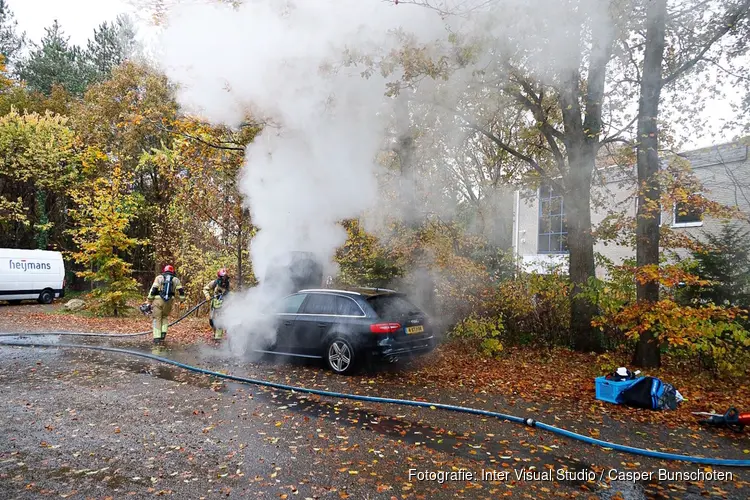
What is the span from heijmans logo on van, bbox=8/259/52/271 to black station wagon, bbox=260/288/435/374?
16.7 metres

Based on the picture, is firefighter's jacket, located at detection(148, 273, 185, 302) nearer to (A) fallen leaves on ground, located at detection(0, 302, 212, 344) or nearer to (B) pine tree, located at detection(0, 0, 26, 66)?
(A) fallen leaves on ground, located at detection(0, 302, 212, 344)

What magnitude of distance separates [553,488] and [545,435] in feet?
4.34

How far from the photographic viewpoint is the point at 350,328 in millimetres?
7688

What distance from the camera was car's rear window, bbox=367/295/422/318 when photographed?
25.2 ft

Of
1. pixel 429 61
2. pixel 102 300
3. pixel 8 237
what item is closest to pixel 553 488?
pixel 429 61

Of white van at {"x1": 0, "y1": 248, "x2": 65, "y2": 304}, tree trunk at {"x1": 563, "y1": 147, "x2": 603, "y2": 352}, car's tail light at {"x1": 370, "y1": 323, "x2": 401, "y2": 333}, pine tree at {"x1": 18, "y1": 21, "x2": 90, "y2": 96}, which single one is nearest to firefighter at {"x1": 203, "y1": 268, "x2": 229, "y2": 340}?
car's tail light at {"x1": 370, "y1": 323, "x2": 401, "y2": 333}

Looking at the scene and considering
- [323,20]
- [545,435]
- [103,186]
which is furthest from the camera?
[103,186]

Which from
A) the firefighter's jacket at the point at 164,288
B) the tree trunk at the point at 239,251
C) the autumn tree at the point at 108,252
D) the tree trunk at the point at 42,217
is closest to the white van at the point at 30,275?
the tree trunk at the point at 42,217

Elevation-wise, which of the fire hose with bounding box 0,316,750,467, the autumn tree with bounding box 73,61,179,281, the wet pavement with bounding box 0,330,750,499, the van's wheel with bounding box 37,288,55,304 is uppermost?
the autumn tree with bounding box 73,61,179,281

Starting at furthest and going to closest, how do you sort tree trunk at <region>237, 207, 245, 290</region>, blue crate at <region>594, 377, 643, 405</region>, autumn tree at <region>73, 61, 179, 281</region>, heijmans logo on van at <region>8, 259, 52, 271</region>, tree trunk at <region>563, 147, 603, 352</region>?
1. heijmans logo on van at <region>8, 259, 52, 271</region>
2. autumn tree at <region>73, 61, 179, 281</region>
3. tree trunk at <region>237, 207, 245, 290</region>
4. tree trunk at <region>563, 147, 603, 352</region>
5. blue crate at <region>594, 377, 643, 405</region>

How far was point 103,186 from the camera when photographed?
1920 cm

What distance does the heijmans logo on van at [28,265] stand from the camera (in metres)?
19.6

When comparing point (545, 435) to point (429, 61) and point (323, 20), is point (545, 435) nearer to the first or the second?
point (429, 61)

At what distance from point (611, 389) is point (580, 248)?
12.9ft
